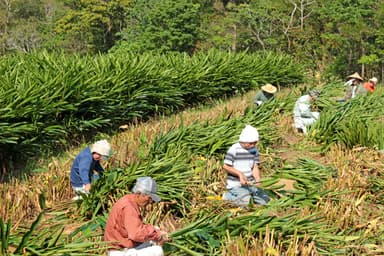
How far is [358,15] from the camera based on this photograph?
2056 centimetres

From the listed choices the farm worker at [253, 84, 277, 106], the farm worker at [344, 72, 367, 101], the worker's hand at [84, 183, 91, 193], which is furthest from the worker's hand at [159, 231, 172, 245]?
the farm worker at [344, 72, 367, 101]

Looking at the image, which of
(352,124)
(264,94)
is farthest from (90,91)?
(352,124)

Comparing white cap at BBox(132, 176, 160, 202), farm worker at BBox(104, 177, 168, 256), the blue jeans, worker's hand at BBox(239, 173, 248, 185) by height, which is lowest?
the blue jeans

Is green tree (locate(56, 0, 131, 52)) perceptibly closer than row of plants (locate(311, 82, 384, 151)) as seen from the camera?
No

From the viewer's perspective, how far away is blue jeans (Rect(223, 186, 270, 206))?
561 cm

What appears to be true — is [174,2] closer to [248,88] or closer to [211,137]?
[248,88]

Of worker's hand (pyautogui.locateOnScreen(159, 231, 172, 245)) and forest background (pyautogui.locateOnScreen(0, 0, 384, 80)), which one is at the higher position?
worker's hand (pyautogui.locateOnScreen(159, 231, 172, 245))

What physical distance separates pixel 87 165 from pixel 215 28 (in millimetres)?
22721

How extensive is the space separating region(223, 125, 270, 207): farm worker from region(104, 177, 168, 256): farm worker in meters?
1.69

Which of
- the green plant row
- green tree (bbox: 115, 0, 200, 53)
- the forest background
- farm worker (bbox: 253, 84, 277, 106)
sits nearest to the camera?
the green plant row

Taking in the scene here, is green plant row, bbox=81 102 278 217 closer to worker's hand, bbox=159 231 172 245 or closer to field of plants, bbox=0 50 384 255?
field of plants, bbox=0 50 384 255

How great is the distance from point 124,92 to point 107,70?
23.8 inches

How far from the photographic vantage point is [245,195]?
5660 mm

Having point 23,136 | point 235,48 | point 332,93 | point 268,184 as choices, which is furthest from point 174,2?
point 268,184
